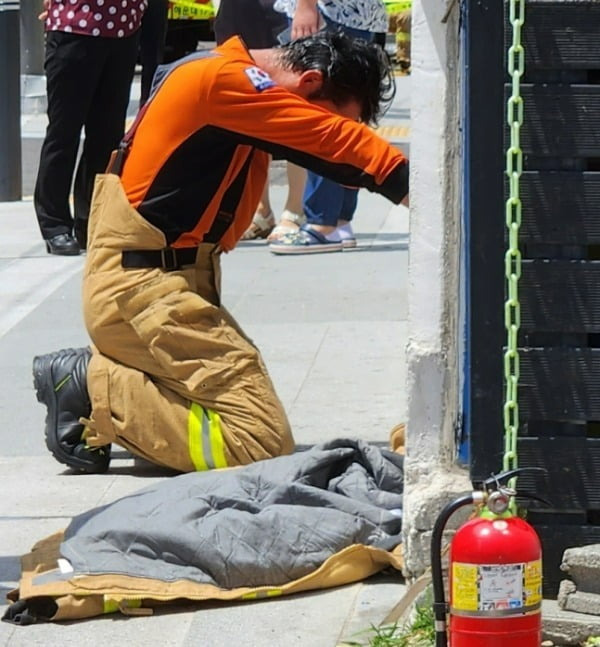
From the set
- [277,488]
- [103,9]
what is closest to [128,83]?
[103,9]

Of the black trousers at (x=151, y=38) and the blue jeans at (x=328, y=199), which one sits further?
the black trousers at (x=151, y=38)

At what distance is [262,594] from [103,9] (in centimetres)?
493

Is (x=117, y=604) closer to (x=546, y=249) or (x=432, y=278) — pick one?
(x=432, y=278)

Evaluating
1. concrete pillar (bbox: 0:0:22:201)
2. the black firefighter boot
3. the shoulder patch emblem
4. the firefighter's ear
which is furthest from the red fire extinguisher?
concrete pillar (bbox: 0:0:22:201)

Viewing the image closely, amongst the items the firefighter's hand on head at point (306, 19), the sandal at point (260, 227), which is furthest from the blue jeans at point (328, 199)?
the sandal at point (260, 227)

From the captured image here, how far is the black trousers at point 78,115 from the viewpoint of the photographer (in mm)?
8320

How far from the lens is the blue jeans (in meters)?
8.09

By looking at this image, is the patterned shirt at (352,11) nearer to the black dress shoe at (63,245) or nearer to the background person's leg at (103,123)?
the background person's leg at (103,123)

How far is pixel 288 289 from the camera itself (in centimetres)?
771

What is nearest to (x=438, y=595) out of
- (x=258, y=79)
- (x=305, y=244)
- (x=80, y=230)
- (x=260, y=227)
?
(x=258, y=79)

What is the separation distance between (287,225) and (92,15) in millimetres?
1515

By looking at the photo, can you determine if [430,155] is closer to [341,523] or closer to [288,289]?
[341,523]

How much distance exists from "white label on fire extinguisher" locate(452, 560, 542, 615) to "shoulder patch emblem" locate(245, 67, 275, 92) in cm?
208

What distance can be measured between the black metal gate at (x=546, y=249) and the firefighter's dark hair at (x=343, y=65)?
137cm
